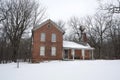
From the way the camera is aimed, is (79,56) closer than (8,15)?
Yes

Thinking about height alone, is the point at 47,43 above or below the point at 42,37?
below

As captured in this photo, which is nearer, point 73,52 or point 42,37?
point 42,37

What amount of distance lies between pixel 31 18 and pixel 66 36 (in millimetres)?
25729

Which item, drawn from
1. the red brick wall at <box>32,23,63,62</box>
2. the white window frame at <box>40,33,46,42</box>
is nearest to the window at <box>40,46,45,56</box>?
the red brick wall at <box>32,23,63,62</box>

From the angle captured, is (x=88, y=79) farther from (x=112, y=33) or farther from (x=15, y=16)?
(x=112, y=33)

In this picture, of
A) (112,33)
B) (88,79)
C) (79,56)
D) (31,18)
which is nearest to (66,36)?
(112,33)

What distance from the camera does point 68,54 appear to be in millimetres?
30281

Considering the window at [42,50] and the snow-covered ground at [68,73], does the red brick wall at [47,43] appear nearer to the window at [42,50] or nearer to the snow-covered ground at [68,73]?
the window at [42,50]

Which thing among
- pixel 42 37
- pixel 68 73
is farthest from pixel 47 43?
pixel 68 73

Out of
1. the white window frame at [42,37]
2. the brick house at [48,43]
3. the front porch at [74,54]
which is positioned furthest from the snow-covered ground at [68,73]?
the front porch at [74,54]

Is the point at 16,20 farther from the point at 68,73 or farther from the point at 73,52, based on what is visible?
the point at 68,73

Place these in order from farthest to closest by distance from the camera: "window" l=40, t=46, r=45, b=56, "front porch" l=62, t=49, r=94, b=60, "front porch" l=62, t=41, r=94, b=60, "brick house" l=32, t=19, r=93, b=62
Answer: "front porch" l=62, t=49, r=94, b=60, "front porch" l=62, t=41, r=94, b=60, "window" l=40, t=46, r=45, b=56, "brick house" l=32, t=19, r=93, b=62

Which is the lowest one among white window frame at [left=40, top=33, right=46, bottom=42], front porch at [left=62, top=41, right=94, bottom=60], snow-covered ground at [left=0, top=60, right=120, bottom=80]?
snow-covered ground at [left=0, top=60, right=120, bottom=80]

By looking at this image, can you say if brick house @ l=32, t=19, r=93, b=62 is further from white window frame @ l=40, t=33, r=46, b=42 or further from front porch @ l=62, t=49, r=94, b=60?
front porch @ l=62, t=49, r=94, b=60
